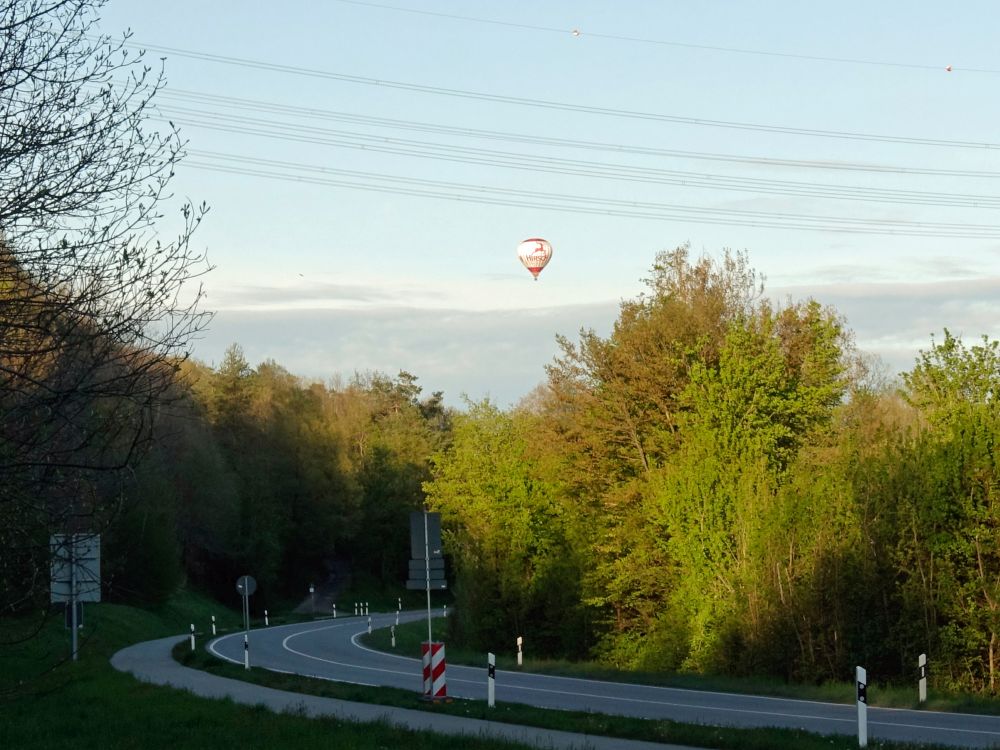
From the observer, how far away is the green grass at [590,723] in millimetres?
16125

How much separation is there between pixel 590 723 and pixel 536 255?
1455 inches

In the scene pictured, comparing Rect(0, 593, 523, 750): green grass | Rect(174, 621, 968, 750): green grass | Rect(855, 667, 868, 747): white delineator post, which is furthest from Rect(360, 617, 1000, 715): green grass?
Rect(0, 593, 523, 750): green grass

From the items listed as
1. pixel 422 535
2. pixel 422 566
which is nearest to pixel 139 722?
pixel 422 566

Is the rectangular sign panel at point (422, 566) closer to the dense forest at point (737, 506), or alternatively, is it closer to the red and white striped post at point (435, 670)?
the red and white striped post at point (435, 670)

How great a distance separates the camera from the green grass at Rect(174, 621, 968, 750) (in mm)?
16125

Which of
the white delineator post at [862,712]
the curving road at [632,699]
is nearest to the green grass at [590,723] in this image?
the white delineator post at [862,712]

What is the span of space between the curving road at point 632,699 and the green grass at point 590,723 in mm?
1551

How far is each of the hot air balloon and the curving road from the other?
59.4 ft

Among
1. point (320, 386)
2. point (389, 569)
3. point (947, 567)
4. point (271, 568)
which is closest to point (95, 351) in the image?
point (947, 567)

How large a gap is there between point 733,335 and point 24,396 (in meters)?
30.8

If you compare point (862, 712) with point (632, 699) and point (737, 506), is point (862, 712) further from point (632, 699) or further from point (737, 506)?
point (737, 506)

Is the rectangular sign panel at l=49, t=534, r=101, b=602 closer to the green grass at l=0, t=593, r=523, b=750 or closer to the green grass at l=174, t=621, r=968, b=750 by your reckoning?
the green grass at l=0, t=593, r=523, b=750

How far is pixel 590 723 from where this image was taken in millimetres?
19188

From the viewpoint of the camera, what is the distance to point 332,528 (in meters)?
91.9
